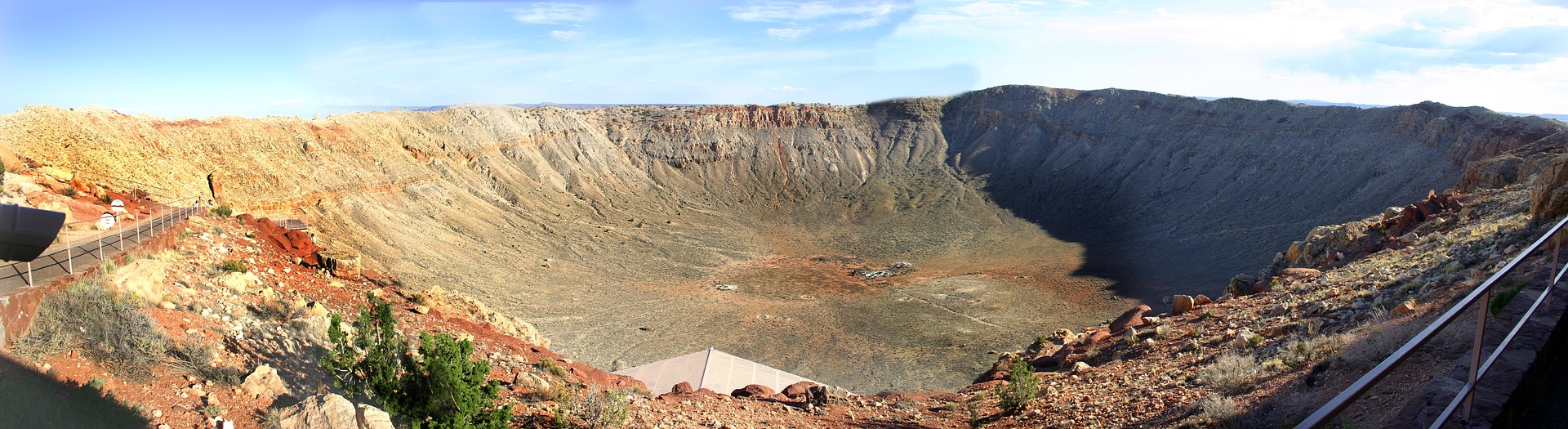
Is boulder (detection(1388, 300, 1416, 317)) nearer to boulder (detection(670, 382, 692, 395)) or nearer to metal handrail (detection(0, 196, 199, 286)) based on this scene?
boulder (detection(670, 382, 692, 395))

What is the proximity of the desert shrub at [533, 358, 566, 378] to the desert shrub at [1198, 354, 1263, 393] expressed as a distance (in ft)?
34.4

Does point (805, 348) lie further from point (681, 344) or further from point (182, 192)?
point (182, 192)

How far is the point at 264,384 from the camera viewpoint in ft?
29.4

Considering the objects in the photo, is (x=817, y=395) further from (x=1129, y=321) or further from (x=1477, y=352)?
(x=1477, y=352)

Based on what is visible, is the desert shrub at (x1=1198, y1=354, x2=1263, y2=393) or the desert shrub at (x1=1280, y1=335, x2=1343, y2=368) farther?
the desert shrub at (x1=1198, y1=354, x2=1263, y2=393)

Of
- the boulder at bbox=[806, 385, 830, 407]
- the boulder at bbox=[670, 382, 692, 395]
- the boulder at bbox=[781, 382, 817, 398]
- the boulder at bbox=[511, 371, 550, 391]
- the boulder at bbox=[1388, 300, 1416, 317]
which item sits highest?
the boulder at bbox=[1388, 300, 1416, 317]

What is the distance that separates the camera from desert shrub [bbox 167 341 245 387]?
8648mm

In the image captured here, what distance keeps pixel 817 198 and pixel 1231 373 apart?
54.0m

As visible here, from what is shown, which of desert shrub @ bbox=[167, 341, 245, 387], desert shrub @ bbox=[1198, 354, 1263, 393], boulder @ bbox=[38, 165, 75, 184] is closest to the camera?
desert shrub @ bbox=[167, 341, 245, 387]

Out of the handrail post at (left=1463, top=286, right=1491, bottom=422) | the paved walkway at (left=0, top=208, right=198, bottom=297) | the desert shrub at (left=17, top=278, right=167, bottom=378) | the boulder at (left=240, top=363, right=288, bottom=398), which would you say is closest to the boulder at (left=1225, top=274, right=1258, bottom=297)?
the handrail post at (left=1463, top=286, right=1491, bottom=422)

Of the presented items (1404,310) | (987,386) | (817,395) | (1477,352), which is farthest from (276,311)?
(1404,310)

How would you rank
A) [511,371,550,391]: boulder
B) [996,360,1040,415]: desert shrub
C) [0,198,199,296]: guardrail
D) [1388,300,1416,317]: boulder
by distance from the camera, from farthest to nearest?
[511,371,550,391]: boulder
[996,360,1040,415]: desert shrub
[0,198,199,296]: guardrail
[1388,300,1416,317]: boulder

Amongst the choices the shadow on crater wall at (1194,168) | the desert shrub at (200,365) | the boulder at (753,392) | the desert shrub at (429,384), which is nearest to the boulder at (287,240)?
the desert shrub at (200,365)

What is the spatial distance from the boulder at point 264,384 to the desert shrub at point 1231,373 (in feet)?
37.2
